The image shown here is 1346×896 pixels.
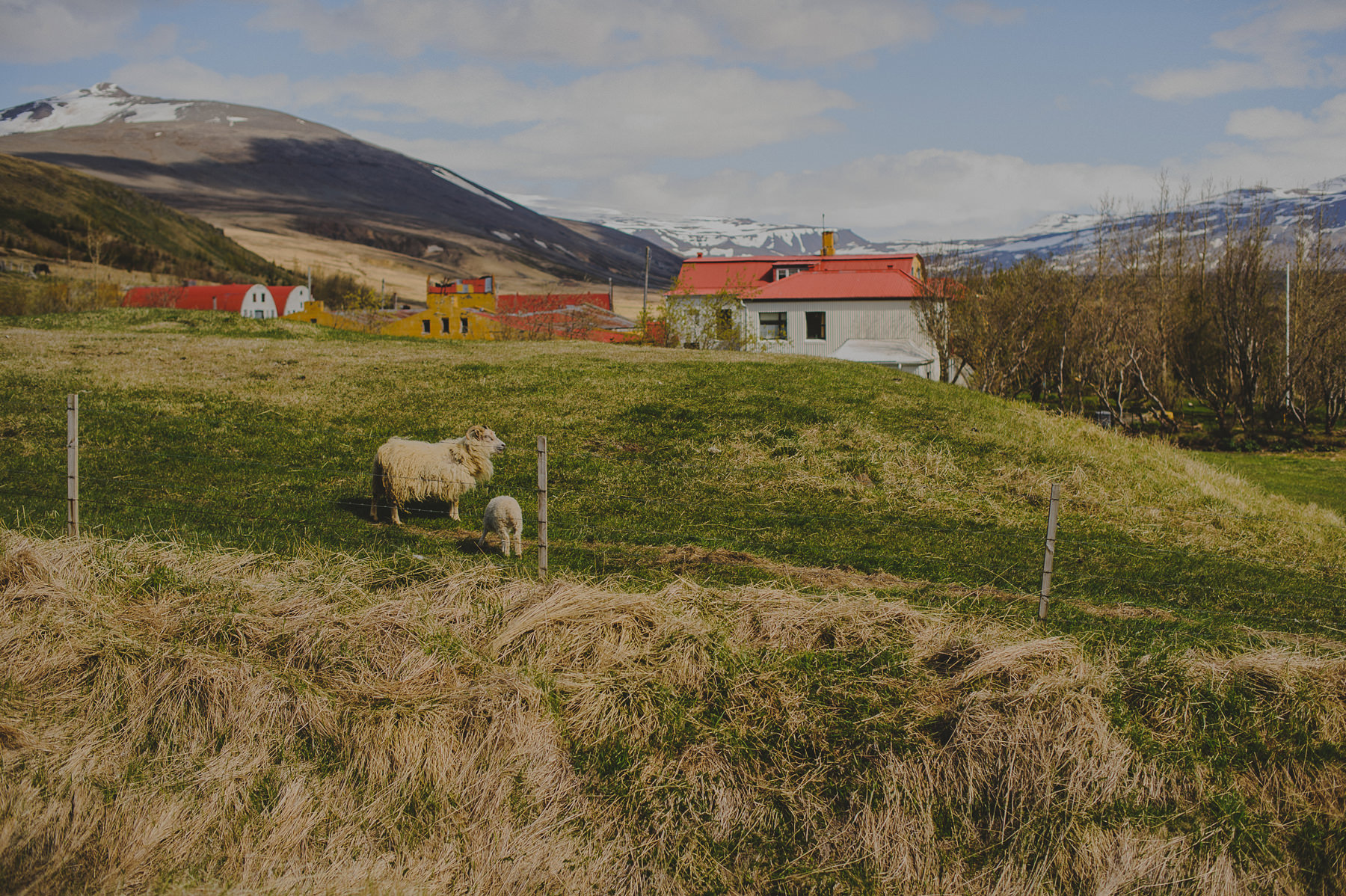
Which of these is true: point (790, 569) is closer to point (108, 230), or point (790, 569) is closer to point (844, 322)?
point (844, 322)

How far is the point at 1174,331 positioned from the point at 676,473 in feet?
136

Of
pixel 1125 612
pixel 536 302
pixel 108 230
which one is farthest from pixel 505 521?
pixel 108 230

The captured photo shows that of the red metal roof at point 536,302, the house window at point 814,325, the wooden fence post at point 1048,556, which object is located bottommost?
the wooden fence post at point 1048,556

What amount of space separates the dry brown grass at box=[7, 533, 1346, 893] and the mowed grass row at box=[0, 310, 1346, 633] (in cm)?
246

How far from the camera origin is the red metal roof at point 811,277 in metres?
56.9

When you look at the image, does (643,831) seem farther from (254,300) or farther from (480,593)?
(254,300)

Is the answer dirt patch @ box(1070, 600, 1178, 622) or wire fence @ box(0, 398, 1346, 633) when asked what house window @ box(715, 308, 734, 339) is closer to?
wire fence @ box(0, 398, 1346, 633)

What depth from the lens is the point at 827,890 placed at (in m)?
6.16

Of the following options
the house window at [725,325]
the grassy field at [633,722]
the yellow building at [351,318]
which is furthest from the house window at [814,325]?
the grassy field at [633,722]

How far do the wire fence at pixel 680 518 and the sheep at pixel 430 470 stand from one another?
0.23 meters

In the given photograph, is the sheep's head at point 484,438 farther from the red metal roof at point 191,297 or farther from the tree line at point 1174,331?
the red metal roof at point 191,297

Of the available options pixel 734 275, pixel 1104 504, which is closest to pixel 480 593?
pixel 1104 504

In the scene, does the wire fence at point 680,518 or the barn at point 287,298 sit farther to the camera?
the barn at point 287,298

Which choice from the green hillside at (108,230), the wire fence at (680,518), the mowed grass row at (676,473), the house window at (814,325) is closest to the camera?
the wire fence at (680,518)
